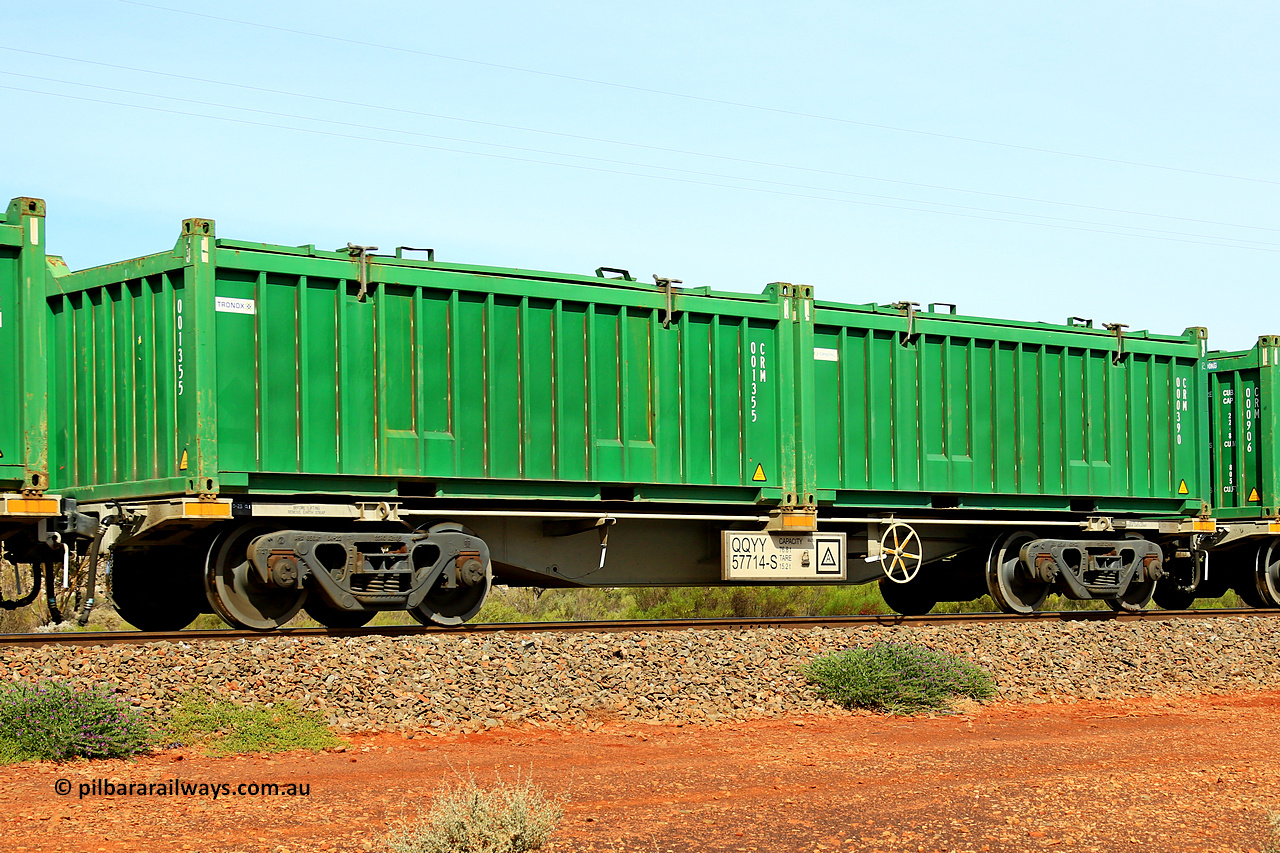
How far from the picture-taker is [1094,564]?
53.0 feet

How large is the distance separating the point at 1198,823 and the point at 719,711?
166 inches

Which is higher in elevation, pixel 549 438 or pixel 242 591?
pixel 549 438

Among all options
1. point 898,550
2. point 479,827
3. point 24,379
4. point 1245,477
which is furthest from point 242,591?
point 1245,477

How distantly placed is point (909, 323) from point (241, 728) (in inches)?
364

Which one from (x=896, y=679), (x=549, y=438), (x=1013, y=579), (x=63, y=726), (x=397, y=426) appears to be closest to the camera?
(x=63, y=726)

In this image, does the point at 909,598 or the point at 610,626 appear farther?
the point at 909,598

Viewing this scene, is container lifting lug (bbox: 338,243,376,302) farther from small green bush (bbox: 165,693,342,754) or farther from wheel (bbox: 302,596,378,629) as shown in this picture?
small green bush (bbox: 165,693,342,754)

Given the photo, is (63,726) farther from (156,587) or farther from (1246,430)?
(1246,430)

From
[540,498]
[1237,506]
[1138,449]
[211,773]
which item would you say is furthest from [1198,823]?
[1237,506]

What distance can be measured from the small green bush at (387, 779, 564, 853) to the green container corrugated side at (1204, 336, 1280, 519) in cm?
1492

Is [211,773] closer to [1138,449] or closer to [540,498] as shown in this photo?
[540,498]

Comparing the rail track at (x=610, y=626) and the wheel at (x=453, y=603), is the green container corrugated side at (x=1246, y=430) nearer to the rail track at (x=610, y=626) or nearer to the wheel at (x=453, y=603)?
the rail track at (x=610, y=626)

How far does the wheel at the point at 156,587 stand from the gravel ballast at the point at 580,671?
111 inches

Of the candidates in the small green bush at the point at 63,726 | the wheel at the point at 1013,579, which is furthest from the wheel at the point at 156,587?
the wheel at the point at 1013,579
